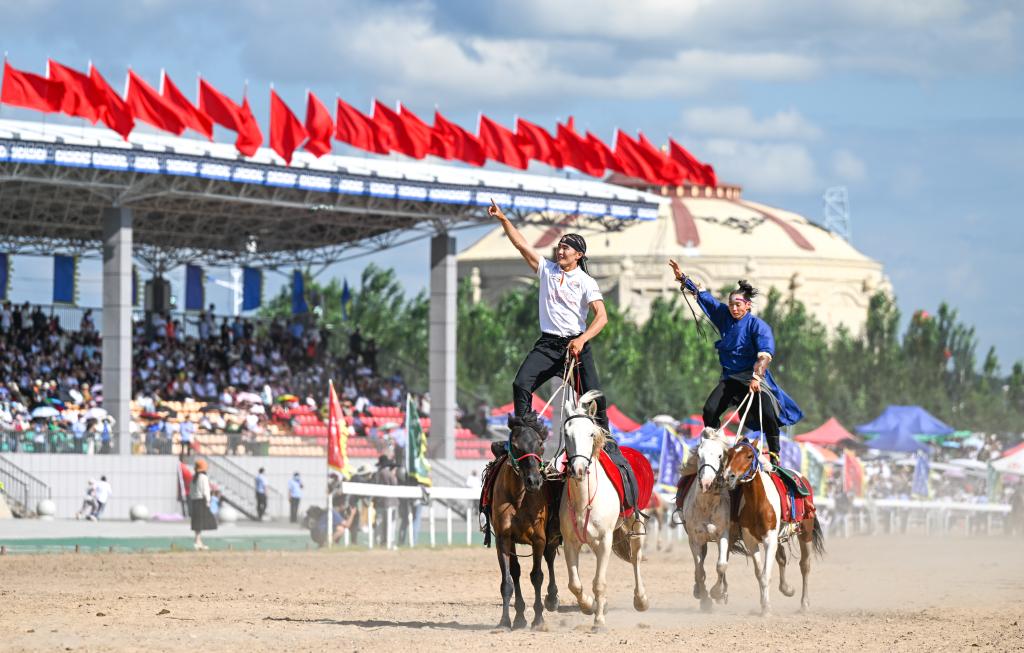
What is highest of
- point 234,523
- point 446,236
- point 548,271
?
point 446,236

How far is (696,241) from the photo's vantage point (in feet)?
379

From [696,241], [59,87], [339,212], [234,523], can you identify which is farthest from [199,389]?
[696,241]

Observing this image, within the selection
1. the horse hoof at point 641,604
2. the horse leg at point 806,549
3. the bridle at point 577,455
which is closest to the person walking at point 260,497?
the horse leg at point 806,549

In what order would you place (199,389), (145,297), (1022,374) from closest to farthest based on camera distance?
(199,389) → (145,297) → (1022,374)

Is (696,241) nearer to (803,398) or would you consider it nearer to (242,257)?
(803,398)

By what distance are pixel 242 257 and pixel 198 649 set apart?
50.5 m

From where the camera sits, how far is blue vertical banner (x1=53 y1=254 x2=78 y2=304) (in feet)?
190

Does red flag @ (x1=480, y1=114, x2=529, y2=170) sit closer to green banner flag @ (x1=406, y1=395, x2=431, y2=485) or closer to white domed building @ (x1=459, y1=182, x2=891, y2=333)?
green banner flag @ (x1=406, y1=395, x2=431, y2=485)

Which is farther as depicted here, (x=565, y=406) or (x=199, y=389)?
(x=199, y=389)

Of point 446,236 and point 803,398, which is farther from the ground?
point 446,236

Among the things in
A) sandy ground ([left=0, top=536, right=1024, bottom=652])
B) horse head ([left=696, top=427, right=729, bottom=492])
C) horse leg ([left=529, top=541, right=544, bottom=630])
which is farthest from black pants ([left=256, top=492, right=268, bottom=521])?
horse leg ([left=529, top=541, right=544, bottom=630])

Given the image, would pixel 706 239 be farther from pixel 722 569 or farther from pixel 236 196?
pixel 722 569

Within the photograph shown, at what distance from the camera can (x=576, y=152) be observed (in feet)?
165

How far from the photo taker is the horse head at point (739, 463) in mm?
16359
